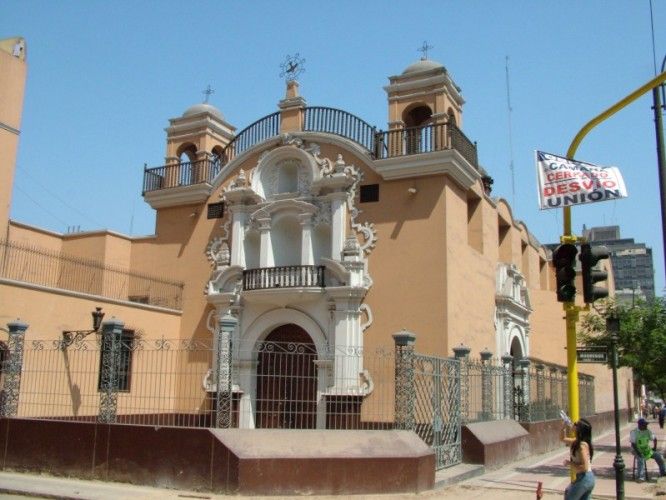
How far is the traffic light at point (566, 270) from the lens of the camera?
8.52 metres

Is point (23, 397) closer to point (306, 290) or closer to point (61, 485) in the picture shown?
point (61, 485)

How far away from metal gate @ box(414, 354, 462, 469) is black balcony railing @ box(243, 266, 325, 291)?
5.16 m

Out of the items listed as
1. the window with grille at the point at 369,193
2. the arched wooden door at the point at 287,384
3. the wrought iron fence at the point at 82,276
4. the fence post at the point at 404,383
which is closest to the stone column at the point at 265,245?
the arched wooden door at the point at 287,384

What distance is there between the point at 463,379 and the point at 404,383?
3.03m

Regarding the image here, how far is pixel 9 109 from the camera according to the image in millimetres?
18750

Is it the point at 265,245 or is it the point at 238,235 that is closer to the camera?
the point at 265,245

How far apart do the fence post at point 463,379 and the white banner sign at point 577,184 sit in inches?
236

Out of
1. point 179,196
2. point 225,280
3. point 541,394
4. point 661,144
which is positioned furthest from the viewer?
point 179,196

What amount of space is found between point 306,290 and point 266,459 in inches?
325

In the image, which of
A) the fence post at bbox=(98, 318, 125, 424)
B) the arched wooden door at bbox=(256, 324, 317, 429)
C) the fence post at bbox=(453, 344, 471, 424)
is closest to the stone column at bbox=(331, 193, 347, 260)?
the arched wooden door at bbox=(256, 324, 317, 429)

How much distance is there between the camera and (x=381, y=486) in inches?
440

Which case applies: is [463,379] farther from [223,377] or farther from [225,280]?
[225,280]

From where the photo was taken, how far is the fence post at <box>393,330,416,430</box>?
12.3 m

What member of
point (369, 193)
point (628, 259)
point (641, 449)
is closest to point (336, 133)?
point (369, 193)
